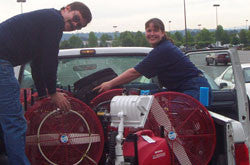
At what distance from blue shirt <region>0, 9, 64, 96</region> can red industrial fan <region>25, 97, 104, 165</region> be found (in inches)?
8.1

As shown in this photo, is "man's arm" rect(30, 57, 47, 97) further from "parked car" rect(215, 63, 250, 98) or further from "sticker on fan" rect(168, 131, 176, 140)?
"parked car" rect(215, 63, 250, 98)

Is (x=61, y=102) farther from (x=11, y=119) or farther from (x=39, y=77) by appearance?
(x=39, y=77)

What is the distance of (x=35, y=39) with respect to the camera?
290 cm

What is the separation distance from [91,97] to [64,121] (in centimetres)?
62

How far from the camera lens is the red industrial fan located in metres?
2.80

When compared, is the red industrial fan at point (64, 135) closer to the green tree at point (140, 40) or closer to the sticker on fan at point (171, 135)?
the sticker on fan at point (171, 135)

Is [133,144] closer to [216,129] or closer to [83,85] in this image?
[216,129]

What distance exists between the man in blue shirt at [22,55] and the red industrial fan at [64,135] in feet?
0.38

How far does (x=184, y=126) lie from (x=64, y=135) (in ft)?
3.11

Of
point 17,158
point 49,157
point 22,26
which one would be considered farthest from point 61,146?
point 22,26

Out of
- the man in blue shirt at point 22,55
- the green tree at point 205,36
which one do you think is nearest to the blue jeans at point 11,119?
the man in blue shirt at point 22,55

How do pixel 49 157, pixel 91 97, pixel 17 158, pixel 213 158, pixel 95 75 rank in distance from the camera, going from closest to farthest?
1. pixel 17 158
2. pixel 49 157
3. pixel 213 158
4. pixel 91 97
5. pixel 95 75

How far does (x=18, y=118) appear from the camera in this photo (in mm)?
2672

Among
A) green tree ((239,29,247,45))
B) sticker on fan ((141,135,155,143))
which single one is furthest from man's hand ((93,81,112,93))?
green tree ((239,29,247,45))
